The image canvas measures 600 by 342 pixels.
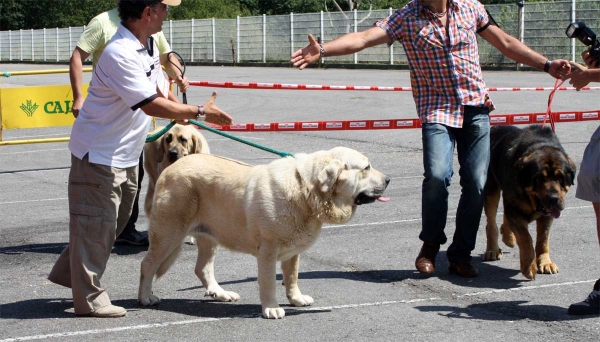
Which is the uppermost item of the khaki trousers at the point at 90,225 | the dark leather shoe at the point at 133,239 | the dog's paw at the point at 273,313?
the khaki trousers at the point at 90,225

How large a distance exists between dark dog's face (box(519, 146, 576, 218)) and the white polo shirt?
2937 millimetres

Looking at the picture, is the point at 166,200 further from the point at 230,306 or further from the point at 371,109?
the point at 371,109

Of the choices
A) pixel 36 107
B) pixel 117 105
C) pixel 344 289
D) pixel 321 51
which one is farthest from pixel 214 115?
pixel 36 107

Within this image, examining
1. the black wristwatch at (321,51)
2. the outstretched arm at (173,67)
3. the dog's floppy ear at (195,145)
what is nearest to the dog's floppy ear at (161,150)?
the dog's floppy ear at (195,145)

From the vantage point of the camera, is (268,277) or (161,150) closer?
(268,277)

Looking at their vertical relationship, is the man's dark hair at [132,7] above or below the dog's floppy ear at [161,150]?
above

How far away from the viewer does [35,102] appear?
556 inches

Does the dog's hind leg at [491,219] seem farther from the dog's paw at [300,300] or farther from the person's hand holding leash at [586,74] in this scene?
the dog's paw at [300,300]

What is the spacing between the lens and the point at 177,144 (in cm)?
776

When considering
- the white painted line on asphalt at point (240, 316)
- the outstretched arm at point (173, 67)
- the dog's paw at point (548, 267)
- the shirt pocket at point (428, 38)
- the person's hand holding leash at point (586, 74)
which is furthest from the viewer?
the outstretched arm at point (173, 67)

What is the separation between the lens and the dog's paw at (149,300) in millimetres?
5785

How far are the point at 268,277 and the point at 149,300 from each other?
970mm

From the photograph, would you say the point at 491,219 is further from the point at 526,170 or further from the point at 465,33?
the point at 465,33

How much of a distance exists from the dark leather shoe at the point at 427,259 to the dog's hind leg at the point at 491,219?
67 cm
